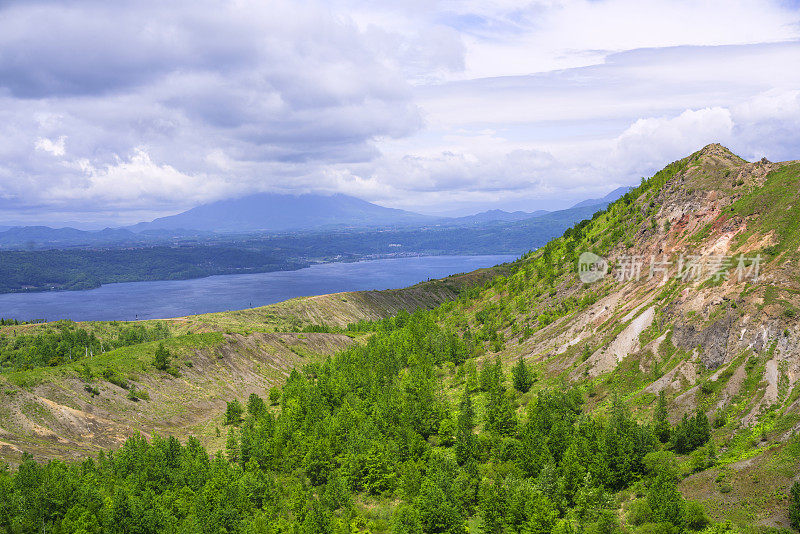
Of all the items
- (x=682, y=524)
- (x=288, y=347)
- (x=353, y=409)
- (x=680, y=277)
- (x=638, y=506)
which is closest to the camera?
(x=682, y=524)

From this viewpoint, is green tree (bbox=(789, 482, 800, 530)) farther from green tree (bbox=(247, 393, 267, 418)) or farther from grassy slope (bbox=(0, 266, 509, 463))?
green tree (bbox=(247, 393, 267, 418))

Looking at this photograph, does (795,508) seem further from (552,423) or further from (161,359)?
(161,359)

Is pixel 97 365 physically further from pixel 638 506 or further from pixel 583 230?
pixel 583 230

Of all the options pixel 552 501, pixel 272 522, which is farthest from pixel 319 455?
pixel 552 501

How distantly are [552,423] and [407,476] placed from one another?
723 inches

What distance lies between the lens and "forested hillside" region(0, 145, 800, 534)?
44906 mm

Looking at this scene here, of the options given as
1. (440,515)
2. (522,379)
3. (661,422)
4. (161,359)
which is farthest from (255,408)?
(661,422)

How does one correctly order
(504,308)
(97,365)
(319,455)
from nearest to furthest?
(319,455) < (97,365) < (504,308)

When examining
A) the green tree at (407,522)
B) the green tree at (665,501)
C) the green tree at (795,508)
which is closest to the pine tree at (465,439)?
the green tree at (407,522)

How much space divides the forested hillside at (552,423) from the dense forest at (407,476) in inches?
9.5

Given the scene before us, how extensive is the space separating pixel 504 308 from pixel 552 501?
72351 mm

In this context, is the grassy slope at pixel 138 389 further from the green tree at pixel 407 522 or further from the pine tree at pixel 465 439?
the green tree at pixel 407 522

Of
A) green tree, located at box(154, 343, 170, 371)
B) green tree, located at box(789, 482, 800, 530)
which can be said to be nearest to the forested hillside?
green tree, located at box(789, 482, 800, 530)

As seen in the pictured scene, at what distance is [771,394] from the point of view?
47.9 metres
